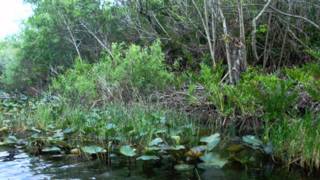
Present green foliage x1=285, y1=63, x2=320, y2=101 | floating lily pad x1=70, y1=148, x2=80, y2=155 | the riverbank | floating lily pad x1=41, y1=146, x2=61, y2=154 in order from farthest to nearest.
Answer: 1. floating lily pad x1=41, y1=146, x2=61, y2=154
2. floating lily pad x1=70, y1=148, x2=80, y2=155
3. green foliage x1=285, y1=63, x2=320, y2=101
4. the riverbank

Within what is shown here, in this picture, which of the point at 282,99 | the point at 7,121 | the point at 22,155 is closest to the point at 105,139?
the point at 22,155

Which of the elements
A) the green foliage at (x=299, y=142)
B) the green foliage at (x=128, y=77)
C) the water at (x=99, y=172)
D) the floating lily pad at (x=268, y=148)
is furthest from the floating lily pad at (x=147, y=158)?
the green foliage at (x=128, y=77)

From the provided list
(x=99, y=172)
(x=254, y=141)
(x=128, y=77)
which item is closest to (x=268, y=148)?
(x=254, y=141)

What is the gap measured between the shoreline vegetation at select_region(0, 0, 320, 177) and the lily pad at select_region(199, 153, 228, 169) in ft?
0.04

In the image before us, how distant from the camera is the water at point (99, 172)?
17.3ft

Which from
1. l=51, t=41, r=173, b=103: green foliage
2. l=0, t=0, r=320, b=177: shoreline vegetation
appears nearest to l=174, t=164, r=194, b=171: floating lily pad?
l=0, t=0, r=320, b=177: shoreline vegetation

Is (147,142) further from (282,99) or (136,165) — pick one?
(282,99)

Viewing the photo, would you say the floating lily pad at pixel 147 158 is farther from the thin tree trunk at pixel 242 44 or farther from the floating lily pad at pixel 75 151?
the thin tree trunk at pixel 242 44

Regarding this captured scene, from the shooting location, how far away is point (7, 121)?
374 inches

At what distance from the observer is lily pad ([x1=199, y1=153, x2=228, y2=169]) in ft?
17.2

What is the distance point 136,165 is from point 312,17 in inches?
298

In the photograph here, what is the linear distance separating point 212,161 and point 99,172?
4.74 ft

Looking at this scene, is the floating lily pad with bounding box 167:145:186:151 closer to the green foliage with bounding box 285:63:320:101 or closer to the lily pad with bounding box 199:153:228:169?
the lily pad with bounding box 199:153:228:169

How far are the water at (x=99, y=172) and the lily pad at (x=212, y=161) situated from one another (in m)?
0.09
